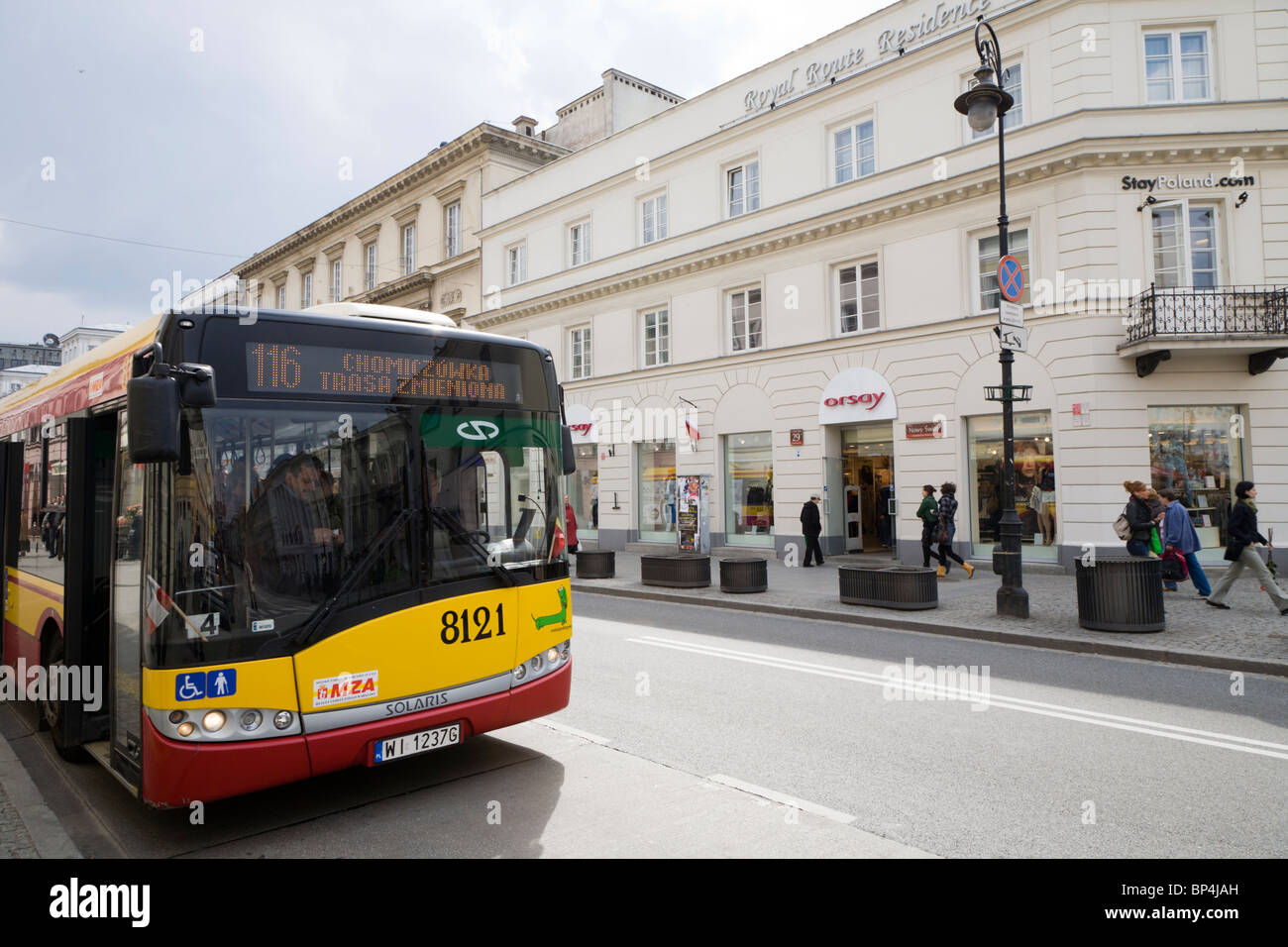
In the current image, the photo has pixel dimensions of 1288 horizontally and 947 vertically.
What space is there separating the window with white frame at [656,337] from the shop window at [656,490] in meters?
2.51

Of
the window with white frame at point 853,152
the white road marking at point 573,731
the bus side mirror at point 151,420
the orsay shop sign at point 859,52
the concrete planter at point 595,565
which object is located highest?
the orsay shop sign at point 859,52

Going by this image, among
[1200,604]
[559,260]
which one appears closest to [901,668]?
[1200,604]

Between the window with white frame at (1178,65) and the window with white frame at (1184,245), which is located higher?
the window with white frame at (1178,65)

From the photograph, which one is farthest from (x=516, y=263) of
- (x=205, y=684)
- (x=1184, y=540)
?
(x=205, y=684)

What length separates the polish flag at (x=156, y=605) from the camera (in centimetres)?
388

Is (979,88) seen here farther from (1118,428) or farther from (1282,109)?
(1282,109)

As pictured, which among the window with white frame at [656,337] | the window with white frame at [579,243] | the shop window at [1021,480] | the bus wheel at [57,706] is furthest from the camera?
the window with white frame at [579,243]

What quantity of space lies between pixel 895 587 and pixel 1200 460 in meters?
8.07

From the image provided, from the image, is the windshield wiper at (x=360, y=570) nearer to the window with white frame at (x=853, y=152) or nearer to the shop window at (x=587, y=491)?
the window with white frame at (x=853, y=152)

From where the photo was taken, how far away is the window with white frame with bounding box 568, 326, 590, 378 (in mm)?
26625

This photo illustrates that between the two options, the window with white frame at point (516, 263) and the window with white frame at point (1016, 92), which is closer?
the window with white frame at point (1016, 92)

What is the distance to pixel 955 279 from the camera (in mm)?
17609

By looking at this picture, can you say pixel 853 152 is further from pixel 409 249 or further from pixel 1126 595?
pixel 409 249

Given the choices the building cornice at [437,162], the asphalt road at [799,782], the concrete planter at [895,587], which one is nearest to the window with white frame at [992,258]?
the concrete planter at [895,587]
